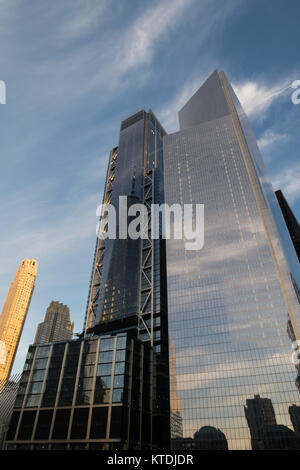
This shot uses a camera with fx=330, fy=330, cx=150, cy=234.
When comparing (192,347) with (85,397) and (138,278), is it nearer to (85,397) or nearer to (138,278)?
(85,397)

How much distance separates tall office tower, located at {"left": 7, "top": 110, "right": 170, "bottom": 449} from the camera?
84.4 metres

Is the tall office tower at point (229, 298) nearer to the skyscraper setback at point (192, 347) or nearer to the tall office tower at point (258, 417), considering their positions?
the skyscraper setback at point (192, 347)

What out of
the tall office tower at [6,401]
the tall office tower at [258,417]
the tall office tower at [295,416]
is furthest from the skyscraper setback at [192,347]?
the tall office tower at [6,401]

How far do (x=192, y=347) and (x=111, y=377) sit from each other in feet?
84.2

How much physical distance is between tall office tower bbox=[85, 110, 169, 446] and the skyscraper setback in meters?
0.54

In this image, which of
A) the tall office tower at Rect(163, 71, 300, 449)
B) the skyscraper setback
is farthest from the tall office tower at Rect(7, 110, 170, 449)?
the tall office tower at Rect(163, 71, 300, 449)

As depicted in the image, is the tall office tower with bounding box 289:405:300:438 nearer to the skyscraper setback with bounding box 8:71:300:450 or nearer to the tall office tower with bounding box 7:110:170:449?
the skyscraper setback with bounding box 8:71:300:450

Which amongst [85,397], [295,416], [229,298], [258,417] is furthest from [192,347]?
[85,397]

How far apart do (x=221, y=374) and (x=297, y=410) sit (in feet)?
66.1

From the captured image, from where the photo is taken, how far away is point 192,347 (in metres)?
99.6

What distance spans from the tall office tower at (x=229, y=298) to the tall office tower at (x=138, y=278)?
48.1 feet

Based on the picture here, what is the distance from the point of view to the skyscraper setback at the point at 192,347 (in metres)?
84.2
